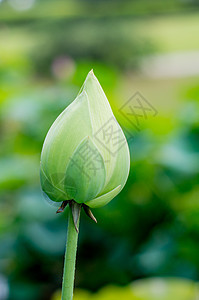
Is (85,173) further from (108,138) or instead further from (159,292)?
(159,292)

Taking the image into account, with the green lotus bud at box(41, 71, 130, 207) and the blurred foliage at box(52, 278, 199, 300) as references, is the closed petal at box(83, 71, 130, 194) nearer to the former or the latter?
the green lotus bud at box(41, 71, 130, 207)

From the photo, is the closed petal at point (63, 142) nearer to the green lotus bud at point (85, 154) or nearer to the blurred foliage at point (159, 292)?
the green lotus bud at point (85, 154)

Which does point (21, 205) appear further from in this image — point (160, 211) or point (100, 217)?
point (160, 211)

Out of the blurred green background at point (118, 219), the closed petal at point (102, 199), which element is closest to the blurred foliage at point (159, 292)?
the blurred green background at point (118, 219)

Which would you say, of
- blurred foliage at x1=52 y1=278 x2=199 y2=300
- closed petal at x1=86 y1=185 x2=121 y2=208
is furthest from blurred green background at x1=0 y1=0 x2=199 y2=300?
closed petal at x1=86 y1=185 x2=121 y2=208

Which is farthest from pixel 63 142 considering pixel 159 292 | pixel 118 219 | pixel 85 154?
pixel 118 219
